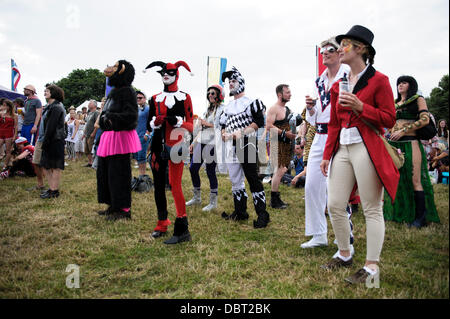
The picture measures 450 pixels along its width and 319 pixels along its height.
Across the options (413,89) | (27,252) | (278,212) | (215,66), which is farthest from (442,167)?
(27,252)

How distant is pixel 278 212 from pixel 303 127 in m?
1.53

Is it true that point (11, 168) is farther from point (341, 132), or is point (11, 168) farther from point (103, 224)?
point (341, 132)

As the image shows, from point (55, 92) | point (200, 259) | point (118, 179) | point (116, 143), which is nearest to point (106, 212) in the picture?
point (118, 179)

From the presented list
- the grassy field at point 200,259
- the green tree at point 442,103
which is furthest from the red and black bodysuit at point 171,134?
the green tree at point 442,103

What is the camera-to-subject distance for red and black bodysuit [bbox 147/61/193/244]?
3.54 metres

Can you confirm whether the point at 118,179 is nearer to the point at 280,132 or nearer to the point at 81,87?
the point at 280,132

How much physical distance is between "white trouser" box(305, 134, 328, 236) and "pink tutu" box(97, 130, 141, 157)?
98.7 inches

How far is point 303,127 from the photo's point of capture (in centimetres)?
442

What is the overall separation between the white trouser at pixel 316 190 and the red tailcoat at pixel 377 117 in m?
0.82

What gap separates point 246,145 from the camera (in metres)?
4.24

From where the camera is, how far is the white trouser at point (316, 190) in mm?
3301

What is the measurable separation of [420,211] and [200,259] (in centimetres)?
315

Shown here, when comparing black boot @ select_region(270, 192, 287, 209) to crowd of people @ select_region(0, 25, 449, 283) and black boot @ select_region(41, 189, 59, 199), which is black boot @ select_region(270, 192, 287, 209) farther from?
black boot @ select_region(41, 189, 59, 199)

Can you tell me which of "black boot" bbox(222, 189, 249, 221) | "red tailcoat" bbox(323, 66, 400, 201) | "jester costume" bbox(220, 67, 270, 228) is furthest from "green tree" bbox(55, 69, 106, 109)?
"red tailcoat" bbox(323, 66, 400, 201)
